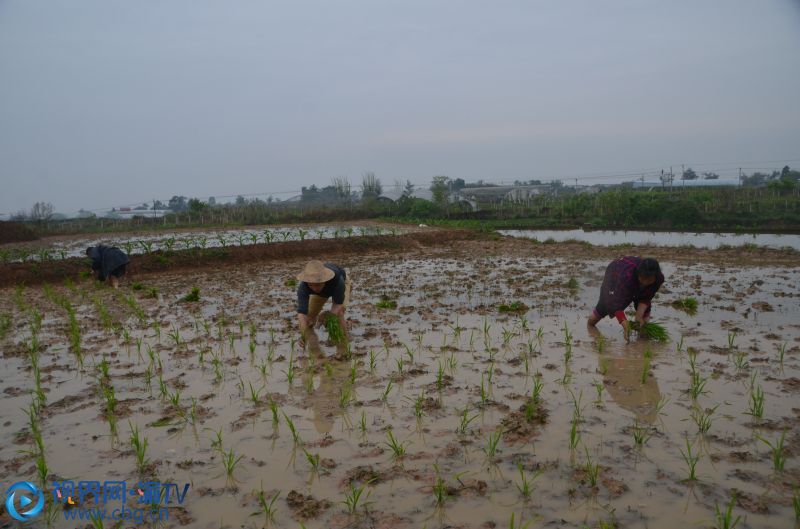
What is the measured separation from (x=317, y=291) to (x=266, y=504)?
116 inches

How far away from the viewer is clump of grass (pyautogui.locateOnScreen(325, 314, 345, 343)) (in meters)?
5.55

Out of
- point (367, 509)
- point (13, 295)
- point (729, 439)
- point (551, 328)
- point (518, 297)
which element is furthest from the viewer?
point (13, 295)

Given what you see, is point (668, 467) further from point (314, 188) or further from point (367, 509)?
point (314, 188)

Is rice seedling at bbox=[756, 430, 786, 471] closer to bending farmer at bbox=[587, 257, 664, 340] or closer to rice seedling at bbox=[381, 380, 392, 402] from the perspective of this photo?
bending farmer at bbox=[587, 257, 664, 340]

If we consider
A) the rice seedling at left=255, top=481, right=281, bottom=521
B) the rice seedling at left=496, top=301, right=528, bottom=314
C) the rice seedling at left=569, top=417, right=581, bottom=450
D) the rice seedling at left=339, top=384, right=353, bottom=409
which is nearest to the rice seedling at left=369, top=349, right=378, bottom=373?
the rice seedling at left=339, top=384, right=353, bottom=409

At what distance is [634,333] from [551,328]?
867mm

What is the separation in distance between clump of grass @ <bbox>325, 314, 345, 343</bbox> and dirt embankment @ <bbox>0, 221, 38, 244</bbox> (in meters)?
20.6

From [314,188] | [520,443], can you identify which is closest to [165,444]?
[520,443]

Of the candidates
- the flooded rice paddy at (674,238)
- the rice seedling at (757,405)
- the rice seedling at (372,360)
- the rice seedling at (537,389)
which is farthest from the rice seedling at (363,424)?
the flooded rice paddy at (674,238)

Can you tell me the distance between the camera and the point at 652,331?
5.21 metres

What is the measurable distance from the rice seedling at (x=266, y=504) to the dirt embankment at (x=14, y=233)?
22.8 meters

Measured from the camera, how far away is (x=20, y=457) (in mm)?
3191

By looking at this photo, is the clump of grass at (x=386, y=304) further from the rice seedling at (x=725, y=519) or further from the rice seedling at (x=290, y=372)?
the rice seedling at (x=725, y=519)

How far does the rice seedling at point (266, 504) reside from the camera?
257 centimetres
